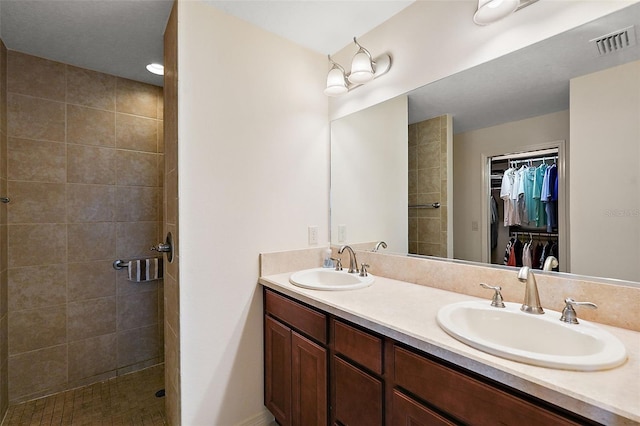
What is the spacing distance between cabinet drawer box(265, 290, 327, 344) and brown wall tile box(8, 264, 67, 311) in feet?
5.12

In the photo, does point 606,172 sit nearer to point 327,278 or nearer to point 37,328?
point 327,278

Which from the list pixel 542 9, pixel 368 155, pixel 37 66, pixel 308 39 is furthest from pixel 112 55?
pixel 542 9

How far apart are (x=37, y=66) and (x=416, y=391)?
9.72ft

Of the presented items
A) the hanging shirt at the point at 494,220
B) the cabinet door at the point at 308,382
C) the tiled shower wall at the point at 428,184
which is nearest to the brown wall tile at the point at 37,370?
the cabinet door at the point at 308,382

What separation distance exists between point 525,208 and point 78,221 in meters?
2.79

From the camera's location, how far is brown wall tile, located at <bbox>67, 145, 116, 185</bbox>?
219 cm

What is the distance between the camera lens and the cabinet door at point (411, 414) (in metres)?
0.93

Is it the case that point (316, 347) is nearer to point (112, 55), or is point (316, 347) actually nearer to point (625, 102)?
point (625, 102)

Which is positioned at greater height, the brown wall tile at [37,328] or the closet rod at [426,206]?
the closet rod at [426,206]

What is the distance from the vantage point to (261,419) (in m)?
1.81

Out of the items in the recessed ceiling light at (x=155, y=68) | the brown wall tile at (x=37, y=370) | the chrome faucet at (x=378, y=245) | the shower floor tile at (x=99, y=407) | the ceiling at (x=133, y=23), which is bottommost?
the shower floor tile at (x=99, y=407)

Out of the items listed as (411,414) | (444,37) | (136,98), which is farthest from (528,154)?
(136,98)

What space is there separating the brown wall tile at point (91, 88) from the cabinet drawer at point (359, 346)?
238 cm

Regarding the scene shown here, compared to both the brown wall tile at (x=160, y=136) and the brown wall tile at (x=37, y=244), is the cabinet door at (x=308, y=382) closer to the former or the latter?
the brown wall tile at (x=37, y=244)
